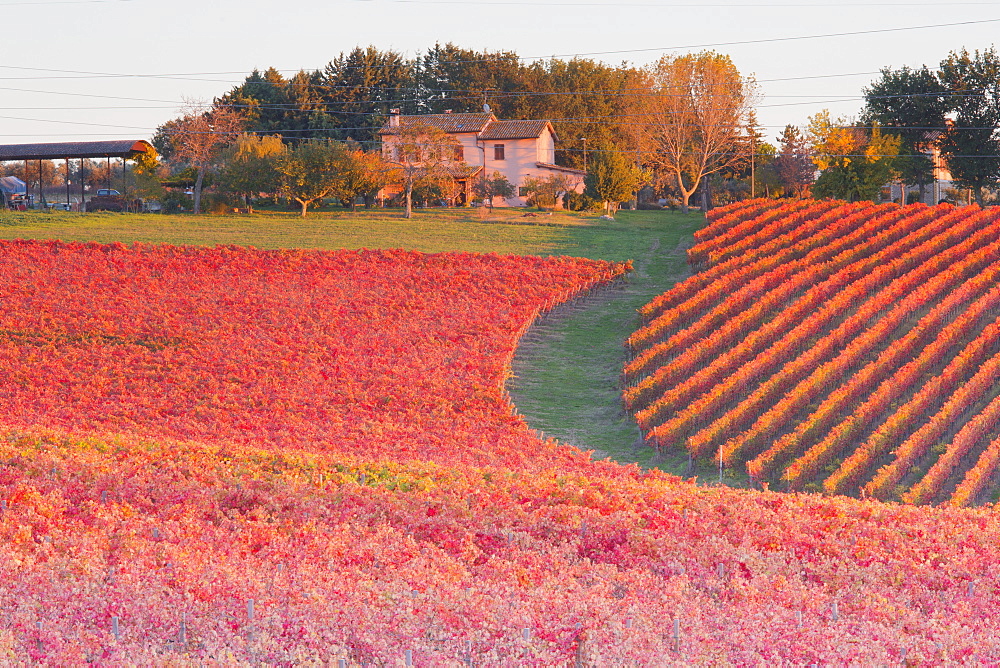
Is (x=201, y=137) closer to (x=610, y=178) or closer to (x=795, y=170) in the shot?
(x=610, y=178)

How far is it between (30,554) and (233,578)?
7.35ft

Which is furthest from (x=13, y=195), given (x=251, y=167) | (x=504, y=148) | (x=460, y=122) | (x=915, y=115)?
(x=915, y=115)

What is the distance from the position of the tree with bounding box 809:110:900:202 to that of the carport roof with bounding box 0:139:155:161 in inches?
1971

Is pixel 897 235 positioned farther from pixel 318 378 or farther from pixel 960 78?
pixel 960 78

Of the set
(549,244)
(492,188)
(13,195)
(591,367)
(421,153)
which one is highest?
(421,153)

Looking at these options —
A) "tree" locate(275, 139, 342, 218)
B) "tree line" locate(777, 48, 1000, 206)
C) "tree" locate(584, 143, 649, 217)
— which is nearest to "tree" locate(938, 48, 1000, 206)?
"tree line" locate(777, 48, 1000, 206)

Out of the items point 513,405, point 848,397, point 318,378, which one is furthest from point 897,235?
point 318,378

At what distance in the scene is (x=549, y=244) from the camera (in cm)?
5012

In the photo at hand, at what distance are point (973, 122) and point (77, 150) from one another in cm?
6861

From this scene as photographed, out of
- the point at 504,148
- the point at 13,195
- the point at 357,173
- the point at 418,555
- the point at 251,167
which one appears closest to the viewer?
the point at 418,555

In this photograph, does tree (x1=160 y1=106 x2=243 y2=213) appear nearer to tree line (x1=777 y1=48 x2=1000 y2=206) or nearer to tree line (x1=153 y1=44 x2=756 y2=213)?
tree line (x1=153 y1=44 x2=756 y2=213)

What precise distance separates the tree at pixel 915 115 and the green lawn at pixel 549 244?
20.1m

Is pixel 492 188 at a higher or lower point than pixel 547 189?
higher

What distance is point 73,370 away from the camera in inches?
1024
